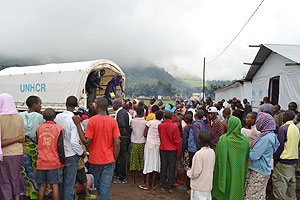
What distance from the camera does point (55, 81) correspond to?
877 cm

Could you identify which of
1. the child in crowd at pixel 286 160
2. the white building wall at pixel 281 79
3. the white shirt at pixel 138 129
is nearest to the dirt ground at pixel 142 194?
the child in crowd at pixel 286 160

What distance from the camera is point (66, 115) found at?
3.15m

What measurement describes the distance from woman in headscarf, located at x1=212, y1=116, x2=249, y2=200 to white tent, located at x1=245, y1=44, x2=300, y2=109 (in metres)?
4.33

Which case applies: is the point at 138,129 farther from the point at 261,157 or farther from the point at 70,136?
the point at 261,157

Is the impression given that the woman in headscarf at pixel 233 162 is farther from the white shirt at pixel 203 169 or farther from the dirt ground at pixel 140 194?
the dirt ground at pixel 140 194

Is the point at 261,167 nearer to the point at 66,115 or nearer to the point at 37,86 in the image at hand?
the point at 66,115

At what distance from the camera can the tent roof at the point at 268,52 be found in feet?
23.4

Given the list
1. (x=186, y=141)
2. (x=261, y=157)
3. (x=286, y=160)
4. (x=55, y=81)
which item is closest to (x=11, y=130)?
(x=186, y=141)

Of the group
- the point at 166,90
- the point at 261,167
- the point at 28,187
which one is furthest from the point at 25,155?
A: the point at 166,90

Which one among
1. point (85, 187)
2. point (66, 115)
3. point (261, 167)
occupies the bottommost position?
point (85, 187)

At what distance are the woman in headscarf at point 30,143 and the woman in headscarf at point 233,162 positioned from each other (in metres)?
2.87

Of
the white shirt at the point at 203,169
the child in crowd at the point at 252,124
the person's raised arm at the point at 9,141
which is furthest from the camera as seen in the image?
the child in crowd at the point at 252,124

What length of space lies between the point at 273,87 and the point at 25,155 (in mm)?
9192

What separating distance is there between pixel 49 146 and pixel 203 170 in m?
2.21
